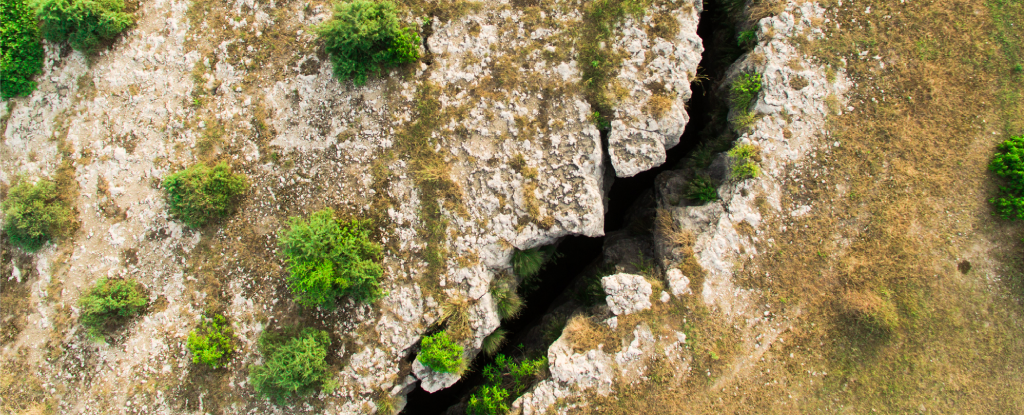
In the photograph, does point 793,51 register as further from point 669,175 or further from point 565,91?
point 565,91

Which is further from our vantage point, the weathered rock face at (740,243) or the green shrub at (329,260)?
the weathered rock face at (740,243)

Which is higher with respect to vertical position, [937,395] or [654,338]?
[654,338]

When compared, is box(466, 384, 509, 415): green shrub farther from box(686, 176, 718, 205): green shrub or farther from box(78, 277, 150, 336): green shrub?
box(78, 277, 150, 336): green shrub

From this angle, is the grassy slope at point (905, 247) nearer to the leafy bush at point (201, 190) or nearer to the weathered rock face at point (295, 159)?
the weathered rock face at point (295, 159)

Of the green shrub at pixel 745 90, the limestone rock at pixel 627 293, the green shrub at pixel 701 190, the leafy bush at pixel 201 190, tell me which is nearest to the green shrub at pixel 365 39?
the leafy bush at pixel 201 190

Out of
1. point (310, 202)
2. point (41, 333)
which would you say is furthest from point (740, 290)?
point (41, 333)

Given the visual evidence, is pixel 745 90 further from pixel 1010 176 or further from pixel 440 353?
pixel 440 353

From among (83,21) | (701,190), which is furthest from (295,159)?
(701,190)
